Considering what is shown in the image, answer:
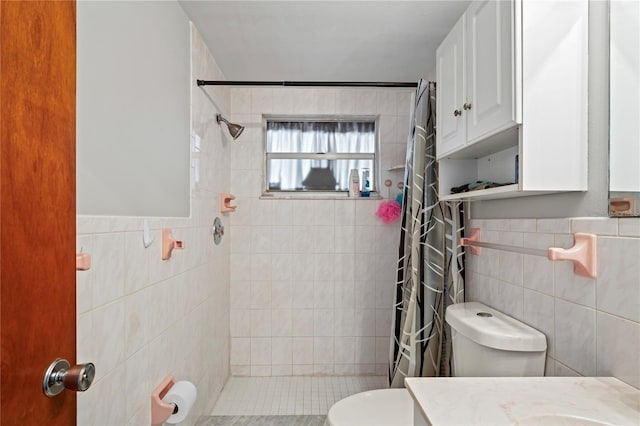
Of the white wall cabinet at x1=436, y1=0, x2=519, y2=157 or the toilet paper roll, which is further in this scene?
the toilet paper roll

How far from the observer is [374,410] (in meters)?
1.73

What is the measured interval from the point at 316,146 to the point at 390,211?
30.6 inches

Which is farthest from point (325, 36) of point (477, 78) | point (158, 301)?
point (158, 301)

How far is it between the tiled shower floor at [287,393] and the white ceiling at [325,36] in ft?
7.12

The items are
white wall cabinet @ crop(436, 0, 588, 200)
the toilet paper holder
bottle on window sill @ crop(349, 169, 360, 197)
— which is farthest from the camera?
bottle on window sill @ crop(349, 169, 360, 197)

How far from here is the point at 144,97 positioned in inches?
56.5

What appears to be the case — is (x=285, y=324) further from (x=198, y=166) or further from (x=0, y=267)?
(x=0, y=267)

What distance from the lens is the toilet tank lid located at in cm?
133

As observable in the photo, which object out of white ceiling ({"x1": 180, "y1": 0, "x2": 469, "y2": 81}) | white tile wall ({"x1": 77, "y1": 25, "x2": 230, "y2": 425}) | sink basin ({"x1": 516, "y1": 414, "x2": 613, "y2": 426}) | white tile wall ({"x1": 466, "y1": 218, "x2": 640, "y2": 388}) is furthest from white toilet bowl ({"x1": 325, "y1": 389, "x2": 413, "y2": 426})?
white ceiling ({"x1": 180, "y1": 0, "x2": 469, "y2": 81})

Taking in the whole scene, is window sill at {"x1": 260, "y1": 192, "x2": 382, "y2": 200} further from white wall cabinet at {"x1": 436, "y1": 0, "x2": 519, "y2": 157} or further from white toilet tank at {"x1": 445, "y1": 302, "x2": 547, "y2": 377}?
white toilet tank at {"x1": 445, "y1": 302, "x2": 547, "y2": 377}

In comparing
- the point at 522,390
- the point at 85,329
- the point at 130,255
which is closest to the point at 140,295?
the point at 130,255

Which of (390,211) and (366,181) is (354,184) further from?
(390,211)

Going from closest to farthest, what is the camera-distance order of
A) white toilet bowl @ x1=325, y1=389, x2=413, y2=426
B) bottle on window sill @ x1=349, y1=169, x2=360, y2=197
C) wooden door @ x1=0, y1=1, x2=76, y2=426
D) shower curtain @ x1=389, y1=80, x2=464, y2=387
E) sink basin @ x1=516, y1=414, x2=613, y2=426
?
wooden door @ x1=0, y1=1, x2=76, y2=426
sink basin @ x1=516, y1=414, x2=613, y2=426
white toilet bowl @ x1=325, y1=389, x2=413, y2=426
shower curtain @ x1=389, y1=80, x2=464, y2=387
bottle on window sill @ x1=349, y1=169, x2=360, y2=197

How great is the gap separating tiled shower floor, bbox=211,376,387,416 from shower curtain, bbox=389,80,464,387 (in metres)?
0.66
